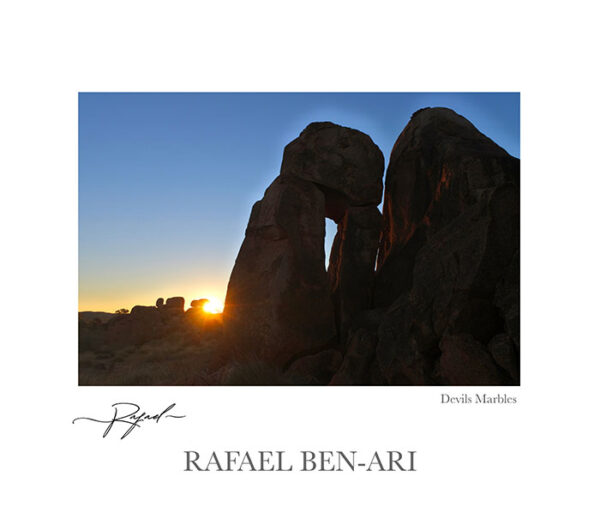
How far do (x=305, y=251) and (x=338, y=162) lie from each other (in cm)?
200

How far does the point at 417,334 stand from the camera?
671cm

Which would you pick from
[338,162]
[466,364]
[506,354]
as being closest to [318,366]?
[466,364]

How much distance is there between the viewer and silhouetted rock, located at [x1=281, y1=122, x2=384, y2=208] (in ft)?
31.0

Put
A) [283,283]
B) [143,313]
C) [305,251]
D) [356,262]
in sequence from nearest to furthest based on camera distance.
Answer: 1. [283,283]
2. [305,251]
3. [356,262]
4. [143,313]

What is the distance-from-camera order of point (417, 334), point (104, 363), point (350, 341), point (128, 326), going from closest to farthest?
point (417, 334) → point (350, 341) → point (104, 363) → point (128, 326)

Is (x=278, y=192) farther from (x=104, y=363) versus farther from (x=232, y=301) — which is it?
(x=104, y=363)

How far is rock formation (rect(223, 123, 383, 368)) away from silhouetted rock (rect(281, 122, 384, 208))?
2 cm

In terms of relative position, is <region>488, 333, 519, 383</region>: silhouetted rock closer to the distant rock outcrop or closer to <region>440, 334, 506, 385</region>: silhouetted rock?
the distant rock outcrop

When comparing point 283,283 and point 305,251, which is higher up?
point 305,251

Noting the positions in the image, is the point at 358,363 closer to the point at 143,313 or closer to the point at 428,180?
the point at 428,180

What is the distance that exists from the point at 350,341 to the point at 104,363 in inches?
325

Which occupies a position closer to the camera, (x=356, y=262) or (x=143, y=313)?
(x=356, y=262)

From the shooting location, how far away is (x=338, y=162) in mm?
9500
